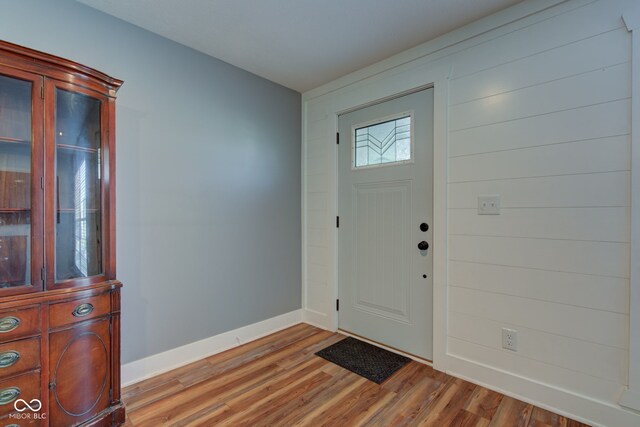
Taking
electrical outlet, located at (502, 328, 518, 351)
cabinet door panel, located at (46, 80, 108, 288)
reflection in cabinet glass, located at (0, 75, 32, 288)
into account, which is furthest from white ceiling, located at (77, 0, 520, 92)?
electrical outlet, located at (502, 328, 518, 351)

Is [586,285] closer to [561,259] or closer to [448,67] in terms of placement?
[561,259]

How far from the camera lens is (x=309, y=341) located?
2.97 m

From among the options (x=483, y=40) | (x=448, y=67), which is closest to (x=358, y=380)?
(x=448, y=67)

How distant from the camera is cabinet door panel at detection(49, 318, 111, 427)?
1.59 m

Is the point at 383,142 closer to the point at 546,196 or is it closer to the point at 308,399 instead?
the point at 546,196

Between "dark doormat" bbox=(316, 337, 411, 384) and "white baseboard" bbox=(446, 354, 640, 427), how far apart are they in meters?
0.44

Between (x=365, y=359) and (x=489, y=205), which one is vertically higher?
(x=489, y=205)

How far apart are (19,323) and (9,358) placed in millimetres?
158

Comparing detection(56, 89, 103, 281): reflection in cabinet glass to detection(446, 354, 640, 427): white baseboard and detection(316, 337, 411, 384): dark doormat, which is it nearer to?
detection(316, 337, 411, 384): dark doormat

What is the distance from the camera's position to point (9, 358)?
1.46 meters

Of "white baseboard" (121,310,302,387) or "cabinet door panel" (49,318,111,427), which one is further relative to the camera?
"white baseboard" (121,310,302,387)

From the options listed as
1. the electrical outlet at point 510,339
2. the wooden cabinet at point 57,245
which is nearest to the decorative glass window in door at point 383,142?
the electrical outlet at point 510,339

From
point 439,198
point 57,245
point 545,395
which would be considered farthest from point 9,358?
point 545,395

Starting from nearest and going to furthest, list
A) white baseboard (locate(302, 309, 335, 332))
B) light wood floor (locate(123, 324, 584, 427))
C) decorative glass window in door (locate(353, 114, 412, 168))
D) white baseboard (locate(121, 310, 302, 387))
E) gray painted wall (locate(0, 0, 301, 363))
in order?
light wood floor (locate(123, 324, 584, 427)) → gray painted wall (locate(0, 0, 301, 363)) → white baseboard (locate(121, 310, 302, 387)) → decorative glass window in door (locate(353, 114, 412, 168)) → white baseboard (locate(302, 309, 335, 332))
